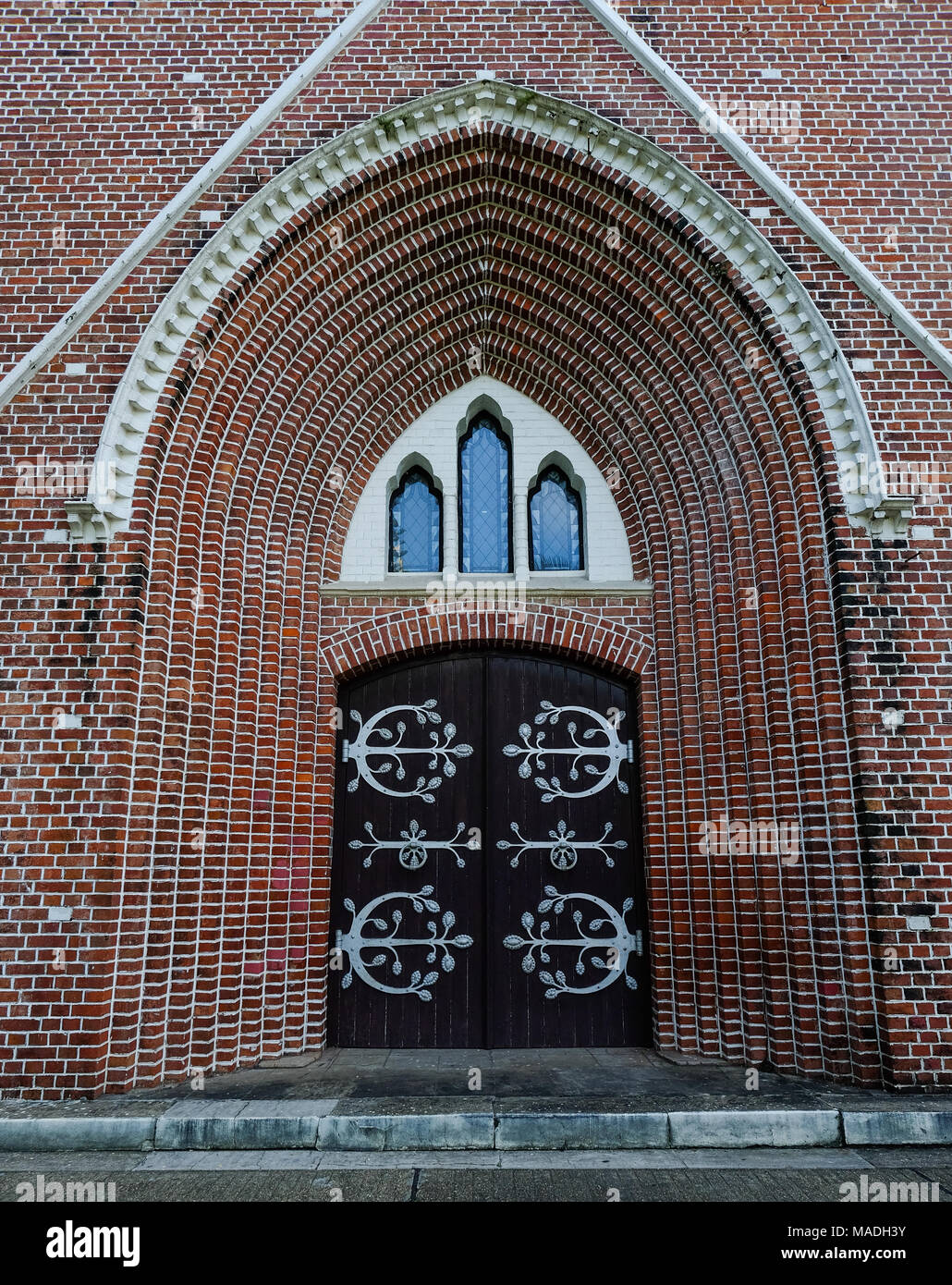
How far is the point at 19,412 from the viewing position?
590 centimetres

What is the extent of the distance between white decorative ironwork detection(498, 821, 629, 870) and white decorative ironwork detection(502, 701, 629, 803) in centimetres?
27

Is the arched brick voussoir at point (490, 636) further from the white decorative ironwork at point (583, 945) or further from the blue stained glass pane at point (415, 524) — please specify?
the white decorative ironwork at point (583, 945)

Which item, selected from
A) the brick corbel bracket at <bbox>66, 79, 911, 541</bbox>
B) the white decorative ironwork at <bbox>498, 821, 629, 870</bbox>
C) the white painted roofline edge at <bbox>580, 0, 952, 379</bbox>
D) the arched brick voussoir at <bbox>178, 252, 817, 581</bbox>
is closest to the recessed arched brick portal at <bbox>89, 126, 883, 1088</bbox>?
the arched brick voussoir at <bbox>178, 252, 817, 581</bbox>

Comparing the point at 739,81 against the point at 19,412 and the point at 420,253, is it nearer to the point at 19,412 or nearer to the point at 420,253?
the point at 420,253

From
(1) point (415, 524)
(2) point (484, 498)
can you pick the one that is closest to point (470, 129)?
(2) point (484, 498)

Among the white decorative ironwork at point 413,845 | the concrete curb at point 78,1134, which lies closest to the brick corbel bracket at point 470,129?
the white decorative ironwork at point 413,845

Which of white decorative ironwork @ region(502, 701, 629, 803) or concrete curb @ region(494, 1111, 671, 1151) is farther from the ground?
white decorative ironwork @ region(502, 701, 629, 803)

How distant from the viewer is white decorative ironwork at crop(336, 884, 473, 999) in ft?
20.8

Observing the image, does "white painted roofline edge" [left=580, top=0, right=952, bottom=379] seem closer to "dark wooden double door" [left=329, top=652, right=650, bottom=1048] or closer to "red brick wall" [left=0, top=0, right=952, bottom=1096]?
"red brick wall" [left=0, top=0, right=952, bottom=1096]

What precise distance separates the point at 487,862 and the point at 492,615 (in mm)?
1896

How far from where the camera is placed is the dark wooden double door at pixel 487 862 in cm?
632

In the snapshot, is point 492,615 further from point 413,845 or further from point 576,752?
point 413,845

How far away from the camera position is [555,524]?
7242 millimetres

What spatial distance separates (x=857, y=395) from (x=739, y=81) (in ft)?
9.21
